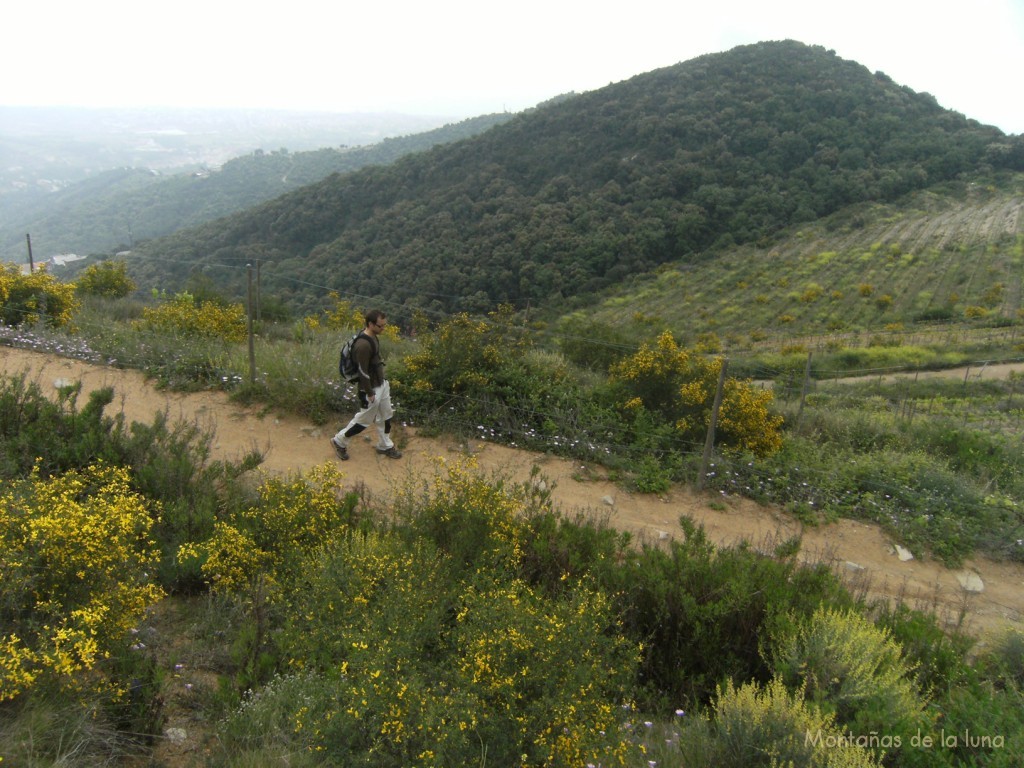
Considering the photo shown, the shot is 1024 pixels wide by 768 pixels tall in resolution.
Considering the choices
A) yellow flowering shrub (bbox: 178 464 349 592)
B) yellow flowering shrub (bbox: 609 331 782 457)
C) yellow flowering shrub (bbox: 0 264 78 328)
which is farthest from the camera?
yellow flowering shrub (bbox: 0 264 78 328)

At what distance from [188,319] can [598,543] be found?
8.24 m

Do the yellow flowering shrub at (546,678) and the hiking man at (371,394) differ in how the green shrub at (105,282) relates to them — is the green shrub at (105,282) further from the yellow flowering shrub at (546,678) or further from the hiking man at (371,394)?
the yellow flowering shrub at (546,678)

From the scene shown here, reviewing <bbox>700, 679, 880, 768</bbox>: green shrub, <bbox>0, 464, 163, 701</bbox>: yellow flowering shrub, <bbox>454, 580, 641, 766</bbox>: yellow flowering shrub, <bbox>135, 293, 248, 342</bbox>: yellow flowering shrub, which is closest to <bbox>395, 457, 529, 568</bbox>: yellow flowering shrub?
<bbox>454, 580, 641, 766</bbox>: yellow flowering shrub

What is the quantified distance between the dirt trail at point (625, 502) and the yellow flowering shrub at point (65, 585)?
1962 mm

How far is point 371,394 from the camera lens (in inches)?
246

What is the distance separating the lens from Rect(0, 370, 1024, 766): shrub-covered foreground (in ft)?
8.32

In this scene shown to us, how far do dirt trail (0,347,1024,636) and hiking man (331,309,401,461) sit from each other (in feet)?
0.60

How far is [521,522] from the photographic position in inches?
178

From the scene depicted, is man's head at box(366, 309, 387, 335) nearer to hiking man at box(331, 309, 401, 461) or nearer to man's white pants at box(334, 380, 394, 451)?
hiking man at box(331, 309, 401, 461)

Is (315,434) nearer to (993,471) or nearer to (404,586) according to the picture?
(404,586)

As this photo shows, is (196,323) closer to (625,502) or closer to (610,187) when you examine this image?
(625,502)

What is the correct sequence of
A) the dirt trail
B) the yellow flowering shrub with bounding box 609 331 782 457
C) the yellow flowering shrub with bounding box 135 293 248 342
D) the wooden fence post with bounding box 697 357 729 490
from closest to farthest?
the dirt trail < the wooden fence post with bounding box 697 357 729 490 < the yellow flowering shrub with bounding box 609 331 782 457 < the yellow flowering shrub with bounding box 135 293 248 342

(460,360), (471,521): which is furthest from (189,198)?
(471,521)

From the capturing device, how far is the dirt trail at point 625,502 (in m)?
5.04
